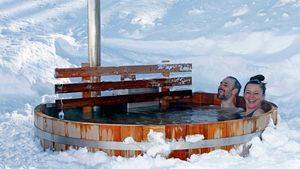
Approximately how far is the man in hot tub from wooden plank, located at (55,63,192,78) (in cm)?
85

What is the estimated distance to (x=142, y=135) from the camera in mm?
7152

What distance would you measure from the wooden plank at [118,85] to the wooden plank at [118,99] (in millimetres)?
197

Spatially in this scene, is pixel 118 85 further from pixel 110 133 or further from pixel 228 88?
pixel 228 88

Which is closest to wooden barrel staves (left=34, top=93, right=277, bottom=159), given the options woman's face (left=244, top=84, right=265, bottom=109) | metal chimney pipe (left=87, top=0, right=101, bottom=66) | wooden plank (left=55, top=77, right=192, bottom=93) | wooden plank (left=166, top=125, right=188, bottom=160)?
wooden plank (left=166, top=125, right=188, bottom=160)

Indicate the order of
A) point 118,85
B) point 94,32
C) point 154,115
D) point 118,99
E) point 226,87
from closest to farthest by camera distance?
point 154,115 < point 118,85 < point 118,99 < point 94,32 < point 226,87

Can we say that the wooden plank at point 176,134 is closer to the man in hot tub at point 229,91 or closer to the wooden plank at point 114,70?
the wooden plank at point 114,70

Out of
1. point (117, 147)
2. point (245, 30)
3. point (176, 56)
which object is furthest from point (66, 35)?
point (117, 147)

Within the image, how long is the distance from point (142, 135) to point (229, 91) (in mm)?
3295

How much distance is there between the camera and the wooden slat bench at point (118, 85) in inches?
339

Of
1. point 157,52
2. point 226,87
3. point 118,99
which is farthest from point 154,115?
point 157,52

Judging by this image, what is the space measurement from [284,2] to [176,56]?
6757 millimetres

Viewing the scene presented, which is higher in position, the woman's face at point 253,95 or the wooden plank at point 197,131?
the woman's face at point 253,95

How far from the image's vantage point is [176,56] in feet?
60.5

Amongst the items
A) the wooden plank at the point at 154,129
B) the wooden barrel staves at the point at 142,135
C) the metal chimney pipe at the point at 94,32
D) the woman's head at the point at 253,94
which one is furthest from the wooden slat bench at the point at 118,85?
the wooden plank at the point at 154,129
